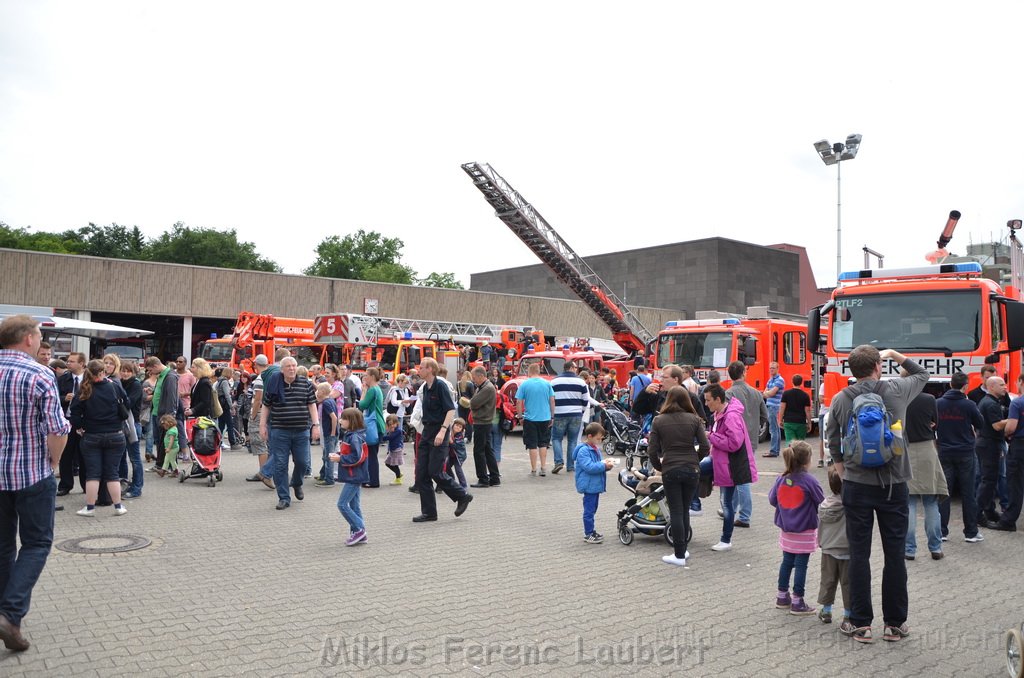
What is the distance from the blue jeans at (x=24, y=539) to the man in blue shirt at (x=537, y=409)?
8.11 meters

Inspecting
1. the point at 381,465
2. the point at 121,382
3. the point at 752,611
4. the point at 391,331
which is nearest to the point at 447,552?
the point at 752,611

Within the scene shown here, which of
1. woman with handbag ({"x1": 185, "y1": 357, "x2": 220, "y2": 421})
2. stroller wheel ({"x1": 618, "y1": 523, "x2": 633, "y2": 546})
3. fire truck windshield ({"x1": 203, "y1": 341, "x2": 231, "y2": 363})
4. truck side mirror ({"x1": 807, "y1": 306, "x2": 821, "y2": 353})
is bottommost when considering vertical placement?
stroller wheel ({"x1": 618, "y1": 523, "x2": 633, "y2": 546})

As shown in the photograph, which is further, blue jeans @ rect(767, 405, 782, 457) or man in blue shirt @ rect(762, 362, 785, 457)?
blue jeans @ rect(767, 405, 782, 457)

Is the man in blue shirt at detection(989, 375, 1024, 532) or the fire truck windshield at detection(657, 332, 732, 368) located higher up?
the fire truck windshield at detection(657, 332, 732, 368)

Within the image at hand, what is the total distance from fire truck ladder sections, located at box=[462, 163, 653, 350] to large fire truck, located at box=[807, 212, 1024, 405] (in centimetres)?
1479

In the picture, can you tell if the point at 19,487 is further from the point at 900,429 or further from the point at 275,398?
the point at 900,429

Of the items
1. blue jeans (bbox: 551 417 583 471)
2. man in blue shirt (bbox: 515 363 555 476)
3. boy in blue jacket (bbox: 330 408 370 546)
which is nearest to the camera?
boy in blue jacket (bbox: 330 408 370 546)

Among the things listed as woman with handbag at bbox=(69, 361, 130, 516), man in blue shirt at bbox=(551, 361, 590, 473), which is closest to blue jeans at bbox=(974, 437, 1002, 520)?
man in blue shirt at bbox=(551, 361, 590, 473)

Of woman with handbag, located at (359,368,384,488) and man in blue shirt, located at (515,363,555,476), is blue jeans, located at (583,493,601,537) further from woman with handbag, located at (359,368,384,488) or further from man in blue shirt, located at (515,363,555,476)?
man in blue shirt, located at (515,363,555,476)

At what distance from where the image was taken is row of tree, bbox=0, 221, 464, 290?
79.4 metres

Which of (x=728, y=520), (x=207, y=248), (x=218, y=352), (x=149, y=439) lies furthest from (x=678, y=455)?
(x=207, y=248)

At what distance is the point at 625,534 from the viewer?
307 inches

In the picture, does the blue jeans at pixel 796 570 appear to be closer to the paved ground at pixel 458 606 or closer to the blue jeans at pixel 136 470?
the paved ground at pixel 458 606

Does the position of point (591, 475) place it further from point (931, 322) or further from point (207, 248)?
point (207, 248)
